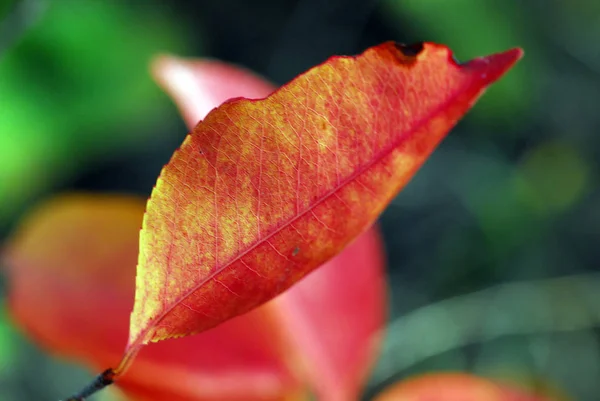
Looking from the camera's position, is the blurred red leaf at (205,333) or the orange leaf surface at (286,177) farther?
the blurred red leaf at (205,333)

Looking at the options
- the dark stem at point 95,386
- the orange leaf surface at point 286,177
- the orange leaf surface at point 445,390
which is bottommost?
the dark stem at point 95,386

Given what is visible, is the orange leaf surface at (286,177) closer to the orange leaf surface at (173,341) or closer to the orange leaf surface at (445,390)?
the orange leaf surface at (173,341)

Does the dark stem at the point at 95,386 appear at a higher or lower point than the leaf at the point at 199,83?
lower

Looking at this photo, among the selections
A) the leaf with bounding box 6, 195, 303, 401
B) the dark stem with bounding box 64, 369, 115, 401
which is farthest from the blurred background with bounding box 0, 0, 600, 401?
the dark stem with bounding box 64, 369, 115, 401

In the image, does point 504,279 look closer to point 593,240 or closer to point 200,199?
point 593,240

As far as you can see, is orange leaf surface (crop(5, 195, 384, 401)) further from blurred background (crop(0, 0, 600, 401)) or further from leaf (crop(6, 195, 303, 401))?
blurred background (crop(0, 0, 600, 401))

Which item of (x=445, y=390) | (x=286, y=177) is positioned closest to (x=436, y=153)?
(x=445, y=390)

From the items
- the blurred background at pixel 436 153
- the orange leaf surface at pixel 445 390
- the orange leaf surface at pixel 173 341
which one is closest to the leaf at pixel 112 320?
the orange leaf surface at pixel 173 341
